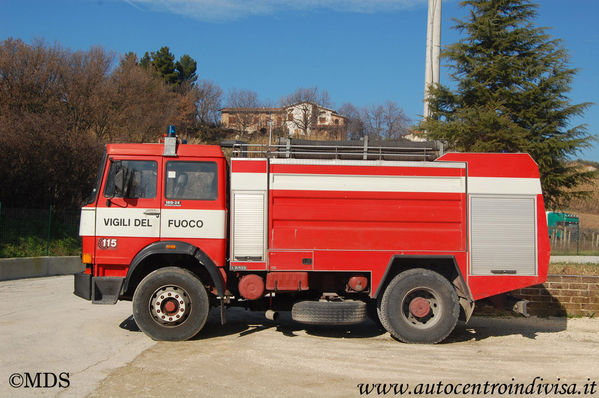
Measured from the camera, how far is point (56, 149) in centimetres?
2092

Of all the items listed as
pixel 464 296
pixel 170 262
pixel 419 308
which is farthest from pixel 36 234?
pixel 464 296

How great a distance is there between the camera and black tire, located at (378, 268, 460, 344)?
8117 mm

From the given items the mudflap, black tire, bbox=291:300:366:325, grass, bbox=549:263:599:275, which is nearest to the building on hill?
grass, bbox=549:263:599:275

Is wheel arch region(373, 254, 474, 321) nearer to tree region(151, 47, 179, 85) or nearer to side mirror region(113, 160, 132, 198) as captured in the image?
side mirror region(113, 160, 132, 198)

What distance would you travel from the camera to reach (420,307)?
26.7ft

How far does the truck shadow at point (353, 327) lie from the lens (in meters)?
8.76

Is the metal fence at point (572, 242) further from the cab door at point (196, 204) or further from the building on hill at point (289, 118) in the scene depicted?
the building on hill at point (289, 118)

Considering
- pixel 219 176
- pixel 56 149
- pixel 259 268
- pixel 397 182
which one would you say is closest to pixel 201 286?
pixel 259 268

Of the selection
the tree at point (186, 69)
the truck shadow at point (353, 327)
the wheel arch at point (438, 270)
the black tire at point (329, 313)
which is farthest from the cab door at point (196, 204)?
the tree at point (186, 69)

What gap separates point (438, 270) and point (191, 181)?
13.6 ft

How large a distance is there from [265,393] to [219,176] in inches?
142

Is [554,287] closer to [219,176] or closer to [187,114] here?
[219,176]

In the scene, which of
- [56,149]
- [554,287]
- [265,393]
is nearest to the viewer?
[265,393]

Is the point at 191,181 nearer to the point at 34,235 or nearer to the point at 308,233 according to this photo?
the point at 308,233
